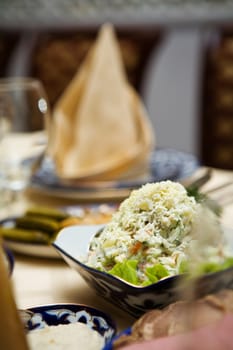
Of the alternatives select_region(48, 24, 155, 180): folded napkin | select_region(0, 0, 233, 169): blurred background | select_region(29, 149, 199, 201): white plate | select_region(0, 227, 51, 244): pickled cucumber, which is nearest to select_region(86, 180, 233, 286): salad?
select_region(0, 227, 51, 244): pickled cucumber

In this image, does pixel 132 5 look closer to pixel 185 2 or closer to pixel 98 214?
pixel 185 2

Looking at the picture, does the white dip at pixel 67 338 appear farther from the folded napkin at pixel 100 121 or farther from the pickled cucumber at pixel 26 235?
the folded napkin at pixel 100 121

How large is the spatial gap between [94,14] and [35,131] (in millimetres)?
1937

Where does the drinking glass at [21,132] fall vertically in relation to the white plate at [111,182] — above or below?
above

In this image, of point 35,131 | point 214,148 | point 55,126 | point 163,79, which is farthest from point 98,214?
point 163,79

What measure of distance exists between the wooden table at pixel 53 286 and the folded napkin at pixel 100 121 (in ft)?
1.42

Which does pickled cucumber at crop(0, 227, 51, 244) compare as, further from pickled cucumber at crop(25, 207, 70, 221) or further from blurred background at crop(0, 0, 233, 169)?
blurred background at crop(0, 0, 233, 169)

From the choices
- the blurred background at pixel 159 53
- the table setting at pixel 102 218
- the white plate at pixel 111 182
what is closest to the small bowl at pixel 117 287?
the table setting at pixel 102 218

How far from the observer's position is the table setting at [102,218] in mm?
473

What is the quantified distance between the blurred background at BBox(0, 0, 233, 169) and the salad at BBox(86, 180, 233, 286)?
1631mm

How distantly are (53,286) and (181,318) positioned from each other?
0.37 metres

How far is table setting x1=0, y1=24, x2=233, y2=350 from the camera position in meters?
0.47

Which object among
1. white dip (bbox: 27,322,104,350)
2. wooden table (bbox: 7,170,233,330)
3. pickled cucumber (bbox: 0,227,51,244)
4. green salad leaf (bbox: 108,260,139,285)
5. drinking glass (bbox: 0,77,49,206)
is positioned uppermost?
drinking glass (bbox: 0,77,49,206)

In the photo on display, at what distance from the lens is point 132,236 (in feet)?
1.98
